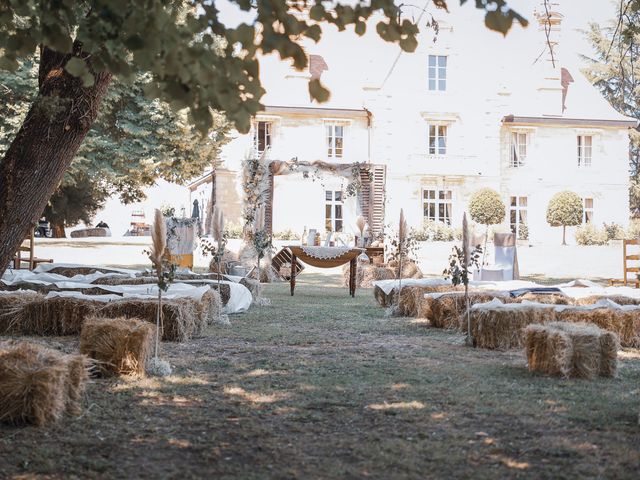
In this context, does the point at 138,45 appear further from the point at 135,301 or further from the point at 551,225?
the point at 551,225

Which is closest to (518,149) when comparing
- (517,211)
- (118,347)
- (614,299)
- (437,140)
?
(517,211)

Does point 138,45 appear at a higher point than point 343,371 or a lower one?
higher

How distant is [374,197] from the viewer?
19688mm

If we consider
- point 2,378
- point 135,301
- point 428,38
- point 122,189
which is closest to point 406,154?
point 428,38

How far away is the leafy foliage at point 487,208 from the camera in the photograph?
26.6 metres

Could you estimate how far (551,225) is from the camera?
28.1m

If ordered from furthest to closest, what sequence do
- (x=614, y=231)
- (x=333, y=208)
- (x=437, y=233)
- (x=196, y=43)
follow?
1. (x=614, y=231)
2. (x=333, y=208)
3. (x=437, y=233)
4. (x=196, y=43)

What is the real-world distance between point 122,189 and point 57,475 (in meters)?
26.1

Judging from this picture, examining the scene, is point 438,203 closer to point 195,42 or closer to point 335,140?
point 335,140

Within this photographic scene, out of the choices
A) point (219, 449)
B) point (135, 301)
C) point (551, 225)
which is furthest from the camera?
point (551, 225)

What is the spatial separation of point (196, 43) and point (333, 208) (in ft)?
79.2

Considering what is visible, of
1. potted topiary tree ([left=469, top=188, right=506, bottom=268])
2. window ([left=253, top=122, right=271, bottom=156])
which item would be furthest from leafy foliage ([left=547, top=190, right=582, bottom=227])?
window ([left=253, top=122, right=271, bottom=156])

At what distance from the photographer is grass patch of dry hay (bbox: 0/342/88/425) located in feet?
12.9

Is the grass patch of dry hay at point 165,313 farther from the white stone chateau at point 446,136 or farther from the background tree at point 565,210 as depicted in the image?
the background tree at point 565,210
